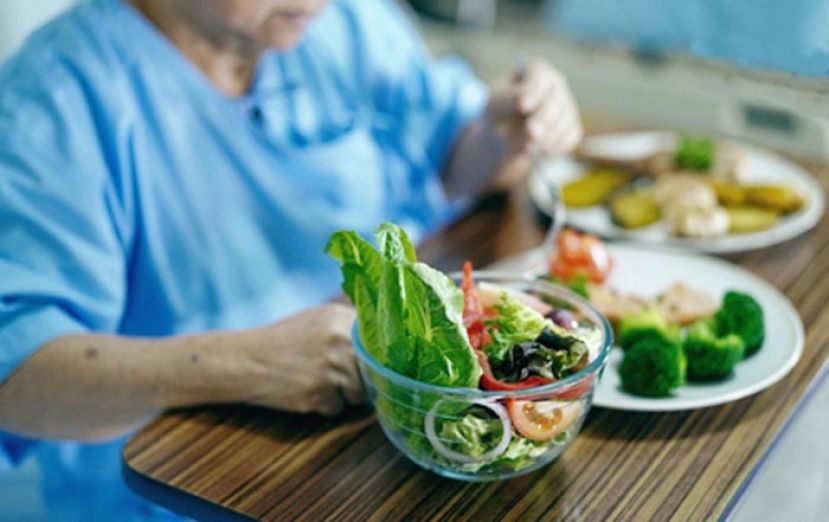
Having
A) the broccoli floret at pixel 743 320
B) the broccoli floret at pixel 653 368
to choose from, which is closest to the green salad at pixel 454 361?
the broccoli floret at pixel 653 368

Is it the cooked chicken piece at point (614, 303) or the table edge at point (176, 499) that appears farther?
the cooked chicken piece at point (614, 303)

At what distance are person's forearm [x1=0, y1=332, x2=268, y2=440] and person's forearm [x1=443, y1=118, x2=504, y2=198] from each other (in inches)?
26.2

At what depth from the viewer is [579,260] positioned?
4.27 feet

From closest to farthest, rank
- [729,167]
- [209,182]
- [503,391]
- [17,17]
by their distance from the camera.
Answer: [503,391]
[209,182]
[729,167]
[17,17]

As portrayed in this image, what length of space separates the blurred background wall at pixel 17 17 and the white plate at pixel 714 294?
6.13 ft

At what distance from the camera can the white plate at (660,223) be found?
1457 mm

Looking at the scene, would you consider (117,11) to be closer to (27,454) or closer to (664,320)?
(27,454)

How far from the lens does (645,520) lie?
0.93 meters

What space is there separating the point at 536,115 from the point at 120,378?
0.76m

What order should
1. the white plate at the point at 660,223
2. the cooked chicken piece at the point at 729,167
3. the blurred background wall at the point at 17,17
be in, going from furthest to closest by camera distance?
the blurred background wall at the point at 17,17 < the cooked chicken piece at the point at 729,167 < the white plate at the point at 660,223

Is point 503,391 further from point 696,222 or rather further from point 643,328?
point 696,222

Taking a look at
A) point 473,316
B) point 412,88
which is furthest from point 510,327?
point 412,88

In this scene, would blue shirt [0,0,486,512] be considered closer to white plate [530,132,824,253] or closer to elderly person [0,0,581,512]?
elderly person [0,0,581,512]

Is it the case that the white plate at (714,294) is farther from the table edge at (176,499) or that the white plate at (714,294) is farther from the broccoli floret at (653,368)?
the table edge at (176,499)
